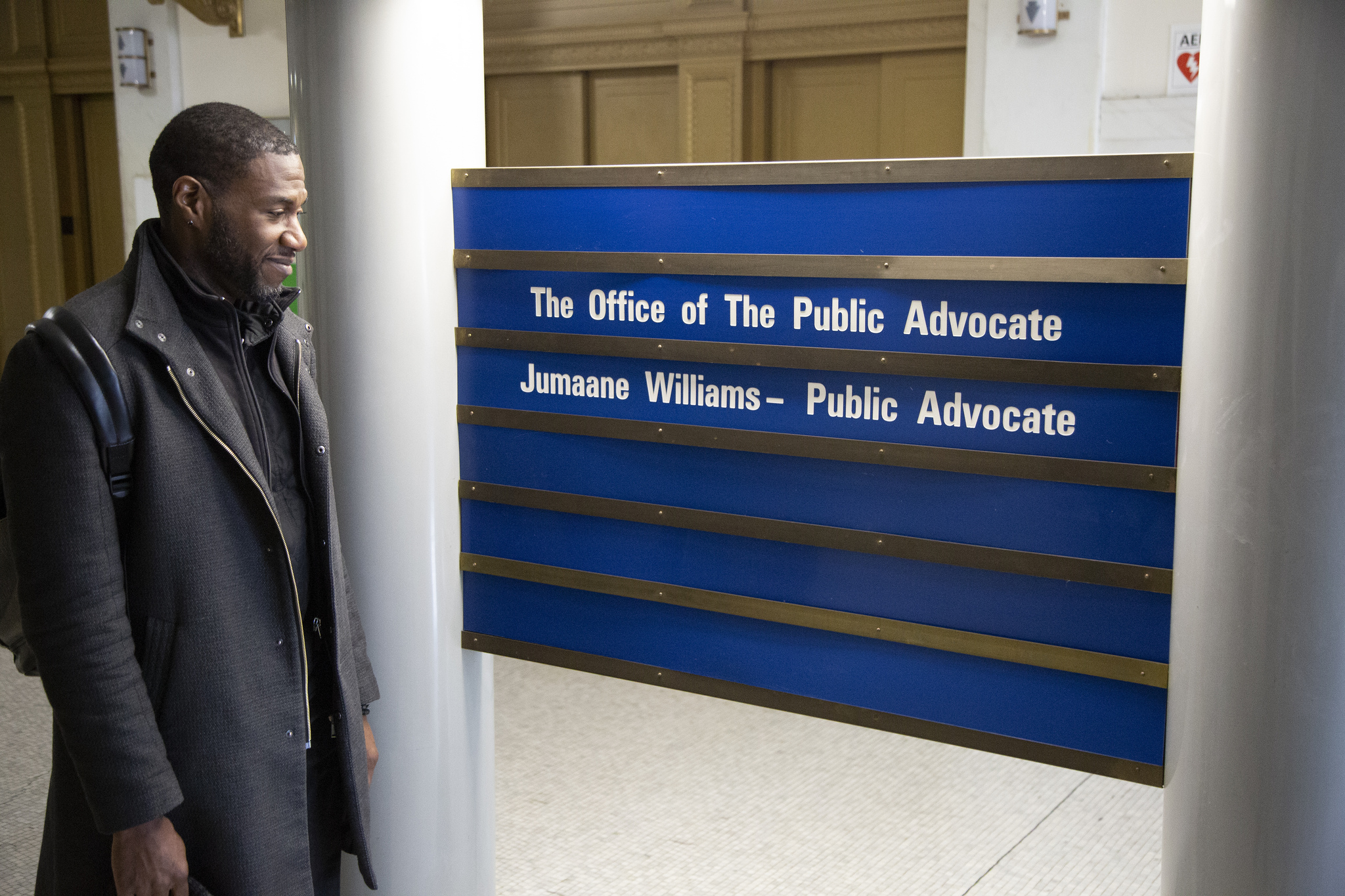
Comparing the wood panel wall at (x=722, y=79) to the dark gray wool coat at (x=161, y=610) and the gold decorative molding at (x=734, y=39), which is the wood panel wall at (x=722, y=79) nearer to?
the gold decorative molding at (x=734, y=39)

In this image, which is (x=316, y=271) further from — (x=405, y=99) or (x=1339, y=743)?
(x=1339, y=743)

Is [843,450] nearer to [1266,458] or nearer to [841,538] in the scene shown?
[841,538]

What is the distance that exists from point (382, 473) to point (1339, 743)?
166 cm

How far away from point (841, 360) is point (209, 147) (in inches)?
40.0

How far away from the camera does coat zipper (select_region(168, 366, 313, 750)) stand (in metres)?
1.61

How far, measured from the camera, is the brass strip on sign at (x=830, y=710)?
1.95m

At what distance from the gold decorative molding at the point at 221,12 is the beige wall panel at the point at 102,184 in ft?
5.17

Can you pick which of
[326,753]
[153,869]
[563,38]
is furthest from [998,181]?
[563,38]

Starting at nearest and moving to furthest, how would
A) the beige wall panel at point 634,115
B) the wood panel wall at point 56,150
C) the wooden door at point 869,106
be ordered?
the wooden door at point 869,106
the beige wall panel at point 634,115
the wood panel wall at point 56,150

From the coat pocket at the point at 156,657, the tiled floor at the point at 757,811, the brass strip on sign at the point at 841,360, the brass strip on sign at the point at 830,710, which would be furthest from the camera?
the tiled floor at the point at 757,811

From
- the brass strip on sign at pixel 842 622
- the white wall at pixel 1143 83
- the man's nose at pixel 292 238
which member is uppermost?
the white wall at pixel 1143 83

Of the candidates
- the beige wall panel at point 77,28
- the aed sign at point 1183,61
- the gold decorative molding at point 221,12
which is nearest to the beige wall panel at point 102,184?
the beige wall panel at point 77,28

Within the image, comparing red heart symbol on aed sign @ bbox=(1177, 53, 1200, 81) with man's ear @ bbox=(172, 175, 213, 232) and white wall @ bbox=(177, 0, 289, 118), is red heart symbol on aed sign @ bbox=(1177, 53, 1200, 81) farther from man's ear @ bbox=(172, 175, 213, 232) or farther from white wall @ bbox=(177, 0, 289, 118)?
white wall @ bbox=(177, 0, 289, 118)

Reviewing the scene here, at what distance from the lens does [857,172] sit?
201 centimetres
